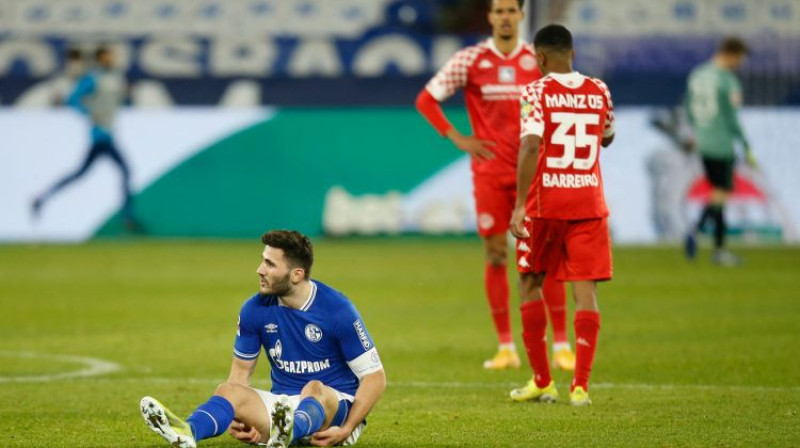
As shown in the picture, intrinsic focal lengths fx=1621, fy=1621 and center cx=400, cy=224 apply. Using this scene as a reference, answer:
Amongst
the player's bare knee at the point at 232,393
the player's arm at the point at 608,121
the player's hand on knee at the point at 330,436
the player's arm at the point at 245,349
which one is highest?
the player's arm at the point at 608,121

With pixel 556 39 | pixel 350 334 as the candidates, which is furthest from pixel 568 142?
pixel 350 334

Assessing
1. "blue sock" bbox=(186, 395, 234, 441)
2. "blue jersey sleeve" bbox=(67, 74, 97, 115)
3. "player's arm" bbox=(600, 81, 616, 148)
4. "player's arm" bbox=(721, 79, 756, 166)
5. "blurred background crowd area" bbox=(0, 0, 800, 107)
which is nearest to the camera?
"blue sock" bbox=(186, 395, 234, 441)

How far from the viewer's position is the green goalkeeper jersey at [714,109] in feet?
60.1

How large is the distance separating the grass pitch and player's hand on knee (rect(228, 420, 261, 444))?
390 millimetres

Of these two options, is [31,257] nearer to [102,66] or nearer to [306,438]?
[102,66]

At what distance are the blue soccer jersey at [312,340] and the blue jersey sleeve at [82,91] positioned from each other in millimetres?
16627

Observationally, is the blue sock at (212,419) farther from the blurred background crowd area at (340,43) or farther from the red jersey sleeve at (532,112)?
the blurred background crowd area at (340,43)

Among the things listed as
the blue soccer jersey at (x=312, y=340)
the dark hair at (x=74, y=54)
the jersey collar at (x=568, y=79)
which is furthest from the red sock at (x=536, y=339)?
the dark hair at (x=74, y=54)

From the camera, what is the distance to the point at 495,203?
10078mm

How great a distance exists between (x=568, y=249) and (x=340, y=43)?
17.2 m

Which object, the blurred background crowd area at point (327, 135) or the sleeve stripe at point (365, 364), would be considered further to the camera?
the blurred background crowd area at point (327, 135)

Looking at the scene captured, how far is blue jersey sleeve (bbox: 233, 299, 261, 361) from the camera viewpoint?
669 centimetres

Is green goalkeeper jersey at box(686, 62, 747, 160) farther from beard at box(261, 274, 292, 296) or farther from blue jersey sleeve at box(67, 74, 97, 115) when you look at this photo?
beard at box(261, 274, 292, 296)

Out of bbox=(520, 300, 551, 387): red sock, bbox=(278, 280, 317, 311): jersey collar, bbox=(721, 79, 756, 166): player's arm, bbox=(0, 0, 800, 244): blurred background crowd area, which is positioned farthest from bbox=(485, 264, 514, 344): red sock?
bbox=(0, 0, 800, 244): blurred background crowd area
